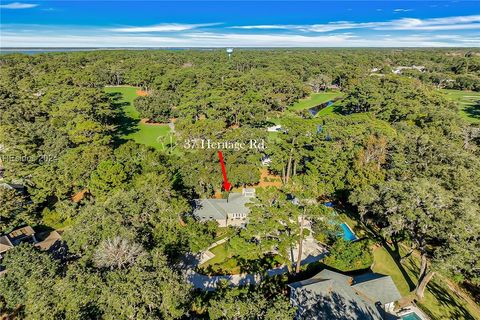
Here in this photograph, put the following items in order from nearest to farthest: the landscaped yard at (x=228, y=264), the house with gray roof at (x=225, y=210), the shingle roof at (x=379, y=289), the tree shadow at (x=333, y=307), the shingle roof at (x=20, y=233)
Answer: the tree shadow at (x=333, y=307)
the shingle roof at (x=379, y=289)
the landscaped yard at (x=228, y=264)
the shingle roof at (x=20, y=233)
the house with gray roof at (x=225, y=210)

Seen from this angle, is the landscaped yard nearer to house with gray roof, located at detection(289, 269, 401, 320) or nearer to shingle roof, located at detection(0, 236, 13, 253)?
house with gray roof, located at detection(289, 269, 401, 320)

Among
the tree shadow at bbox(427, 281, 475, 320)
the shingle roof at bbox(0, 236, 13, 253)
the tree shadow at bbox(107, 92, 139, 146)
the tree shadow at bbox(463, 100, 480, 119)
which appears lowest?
the tree shadow at bbox(427, 281, 475, 320)

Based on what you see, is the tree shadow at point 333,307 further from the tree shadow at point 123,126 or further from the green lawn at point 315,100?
the green lawn at point 315,100

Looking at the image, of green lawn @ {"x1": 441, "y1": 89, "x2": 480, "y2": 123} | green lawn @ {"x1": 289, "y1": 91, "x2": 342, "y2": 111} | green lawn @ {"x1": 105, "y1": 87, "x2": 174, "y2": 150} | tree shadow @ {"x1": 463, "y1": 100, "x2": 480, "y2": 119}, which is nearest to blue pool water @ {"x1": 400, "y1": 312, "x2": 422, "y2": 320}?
green lawn @ {"x1": 105, "y1": 87, "x2": 174, "y2": 150}

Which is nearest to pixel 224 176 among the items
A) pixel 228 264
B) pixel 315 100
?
pixel 228 264

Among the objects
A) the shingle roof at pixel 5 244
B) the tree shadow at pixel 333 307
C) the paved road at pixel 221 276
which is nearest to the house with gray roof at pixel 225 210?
the paved road at pixel 221 276

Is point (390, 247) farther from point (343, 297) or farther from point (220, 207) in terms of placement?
point (220, 207)

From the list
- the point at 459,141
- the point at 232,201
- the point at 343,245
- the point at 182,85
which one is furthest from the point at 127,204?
the point at 182,85

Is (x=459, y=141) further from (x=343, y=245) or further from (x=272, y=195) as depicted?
(x=272, y=195)
